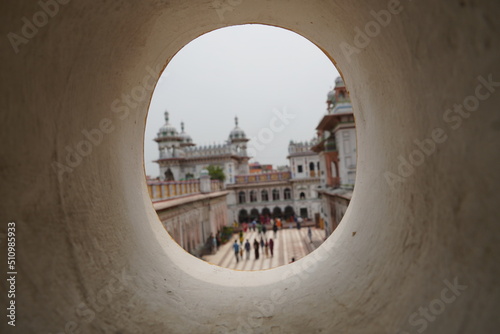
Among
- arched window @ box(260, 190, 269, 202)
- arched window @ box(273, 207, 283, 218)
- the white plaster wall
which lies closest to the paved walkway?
arched window @ box(273, 207, 283, 218)

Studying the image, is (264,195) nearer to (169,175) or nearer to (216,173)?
(216,173)

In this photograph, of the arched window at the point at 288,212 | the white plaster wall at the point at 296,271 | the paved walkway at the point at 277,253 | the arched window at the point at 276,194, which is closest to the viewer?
the white plaster wall at the point at 296,271

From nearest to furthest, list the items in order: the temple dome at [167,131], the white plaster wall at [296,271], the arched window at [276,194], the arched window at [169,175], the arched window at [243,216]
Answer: the white plaster wall at [296,271]
the arched window at [243,216]
the arched window at [276,194]
the arched window at [169,175]
the temple dome at [167,131]

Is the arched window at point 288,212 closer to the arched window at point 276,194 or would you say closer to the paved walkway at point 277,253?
the arched window at point 276,194

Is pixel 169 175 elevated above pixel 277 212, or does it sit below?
above

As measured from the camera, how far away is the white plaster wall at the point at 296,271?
1616mm

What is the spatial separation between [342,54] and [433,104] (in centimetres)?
192

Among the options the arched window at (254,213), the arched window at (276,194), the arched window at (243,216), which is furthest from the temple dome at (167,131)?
the arched window at (276,194)

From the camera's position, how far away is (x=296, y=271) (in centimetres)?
378

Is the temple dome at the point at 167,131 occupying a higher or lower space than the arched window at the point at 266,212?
higher

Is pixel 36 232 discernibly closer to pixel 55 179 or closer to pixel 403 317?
pixel 55 179

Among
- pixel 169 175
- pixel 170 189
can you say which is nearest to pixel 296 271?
pixel 170 189

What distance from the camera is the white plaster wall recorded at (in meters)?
1.62

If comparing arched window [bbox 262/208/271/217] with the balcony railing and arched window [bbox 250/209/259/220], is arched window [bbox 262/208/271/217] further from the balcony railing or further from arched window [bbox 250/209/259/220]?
the balcony railing
